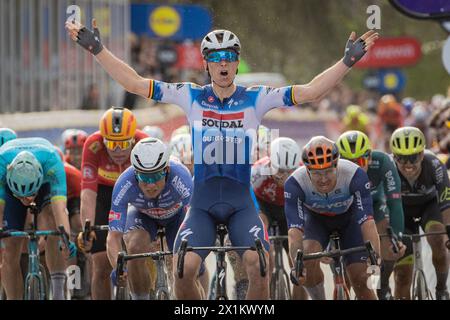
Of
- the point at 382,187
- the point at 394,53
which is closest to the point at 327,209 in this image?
the point at 382,187

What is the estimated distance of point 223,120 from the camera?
991 cm

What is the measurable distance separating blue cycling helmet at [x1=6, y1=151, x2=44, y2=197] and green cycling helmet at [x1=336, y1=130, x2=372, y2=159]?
2855 millimetres

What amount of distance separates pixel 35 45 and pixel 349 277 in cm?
1342

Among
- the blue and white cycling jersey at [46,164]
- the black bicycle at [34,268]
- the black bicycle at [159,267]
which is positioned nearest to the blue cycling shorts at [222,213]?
the black bicycle at [159,267]

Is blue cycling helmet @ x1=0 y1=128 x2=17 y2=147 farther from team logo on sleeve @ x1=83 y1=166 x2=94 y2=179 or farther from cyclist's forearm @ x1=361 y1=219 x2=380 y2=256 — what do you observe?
cyclist's forearm @ x1=361 y1=219 x2=380 y2=256

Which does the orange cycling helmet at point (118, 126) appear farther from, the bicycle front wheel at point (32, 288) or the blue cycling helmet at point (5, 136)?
the bicycle front wheel at point (32, 288)

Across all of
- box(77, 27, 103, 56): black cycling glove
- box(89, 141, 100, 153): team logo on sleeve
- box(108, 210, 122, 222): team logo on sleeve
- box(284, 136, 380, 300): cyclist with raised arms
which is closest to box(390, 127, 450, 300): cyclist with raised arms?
box(284, 136, 380, 300): cyclist with raised arms

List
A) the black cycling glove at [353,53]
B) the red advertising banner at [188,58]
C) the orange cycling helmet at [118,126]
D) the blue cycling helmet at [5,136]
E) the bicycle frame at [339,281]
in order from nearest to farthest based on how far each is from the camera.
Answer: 1. the black cycling glove at [353,53]
2. the bicycle frame at [339,281]
3. the orange cycling helmet at [118,126]
4. the blue cycling helmet at [5,136]
5. the red advertising banner at [188,58]

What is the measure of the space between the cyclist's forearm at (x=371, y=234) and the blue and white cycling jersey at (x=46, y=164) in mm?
2715

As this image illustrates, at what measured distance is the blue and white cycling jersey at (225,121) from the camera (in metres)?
9.88

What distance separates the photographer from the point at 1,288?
42.7 ft

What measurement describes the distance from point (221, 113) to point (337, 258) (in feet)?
5.21
